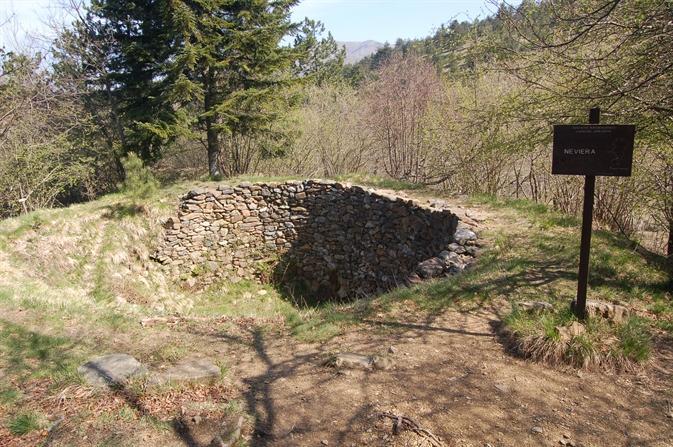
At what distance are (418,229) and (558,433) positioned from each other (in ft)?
19.8

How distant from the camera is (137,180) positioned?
30.8 feet

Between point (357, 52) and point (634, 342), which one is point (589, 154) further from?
point (357, 52)

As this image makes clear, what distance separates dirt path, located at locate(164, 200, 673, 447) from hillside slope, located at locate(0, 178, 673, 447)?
0.04 ft

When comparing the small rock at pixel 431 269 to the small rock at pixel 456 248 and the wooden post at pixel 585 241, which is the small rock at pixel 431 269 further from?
the wooden post at pixel 585 241

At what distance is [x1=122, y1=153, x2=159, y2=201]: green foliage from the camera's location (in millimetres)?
9211

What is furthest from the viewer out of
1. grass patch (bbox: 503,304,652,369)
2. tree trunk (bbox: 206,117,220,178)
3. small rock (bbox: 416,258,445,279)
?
tree trunk (bbox: 206,117,220,178)

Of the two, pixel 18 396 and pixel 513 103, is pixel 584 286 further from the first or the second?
pixel 18 396

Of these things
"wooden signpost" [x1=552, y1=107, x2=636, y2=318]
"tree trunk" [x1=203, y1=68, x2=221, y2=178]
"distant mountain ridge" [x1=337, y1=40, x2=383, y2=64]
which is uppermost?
"distant mountain ridge" [x1=337, y1=40, x2=383, y2=64]

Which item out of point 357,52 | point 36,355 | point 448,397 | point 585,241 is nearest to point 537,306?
point 585,241

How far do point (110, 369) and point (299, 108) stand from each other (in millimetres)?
10437

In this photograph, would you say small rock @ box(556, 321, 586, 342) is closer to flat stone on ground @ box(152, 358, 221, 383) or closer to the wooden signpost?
the wooden signpost

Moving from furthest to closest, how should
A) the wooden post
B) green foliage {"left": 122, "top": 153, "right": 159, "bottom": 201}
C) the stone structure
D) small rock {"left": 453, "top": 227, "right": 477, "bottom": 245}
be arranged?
the stone structure
green foliage {"left": 122, "top": 153, "right": 159, "bottom": 201}
small rock {"left": 453, "top": 227, "right": 477, "bottom": 245}
the wooden post

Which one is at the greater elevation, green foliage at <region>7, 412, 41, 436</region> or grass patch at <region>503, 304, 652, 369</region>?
grass patch at <region>503, 304, 652, 369</region>

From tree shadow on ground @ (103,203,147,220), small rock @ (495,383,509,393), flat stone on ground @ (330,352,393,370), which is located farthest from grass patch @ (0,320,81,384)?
tree shadow on ground @ (103,203,147,220)
